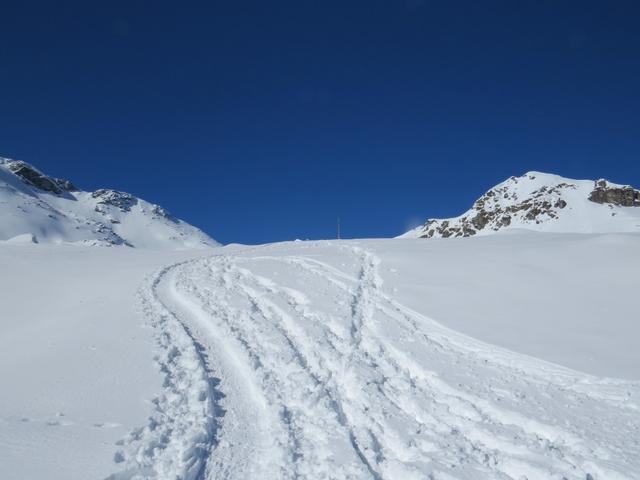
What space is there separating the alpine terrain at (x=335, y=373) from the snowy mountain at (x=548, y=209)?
278ft

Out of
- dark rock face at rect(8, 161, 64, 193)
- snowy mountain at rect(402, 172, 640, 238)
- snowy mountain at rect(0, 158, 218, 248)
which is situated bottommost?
snowy mountain at rect(402, 172, 640, 238)

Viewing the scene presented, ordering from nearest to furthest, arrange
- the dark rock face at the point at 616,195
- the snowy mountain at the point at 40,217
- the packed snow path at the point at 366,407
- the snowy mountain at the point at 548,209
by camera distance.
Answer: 1. the packed snow path at the point at 366,407
2. the snowy mountain at the point at 548,209
3. the dark rock face at the point at 616,195
4. the snowy mountain at the point at 40,217

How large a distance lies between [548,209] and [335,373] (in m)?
118

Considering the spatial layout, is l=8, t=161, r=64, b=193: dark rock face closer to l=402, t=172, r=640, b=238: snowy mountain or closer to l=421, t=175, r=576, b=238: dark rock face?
l=402, t=172, r=640, b=238: snowy mountain

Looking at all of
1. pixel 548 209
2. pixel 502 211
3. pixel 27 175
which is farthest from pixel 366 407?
pixel 27 175

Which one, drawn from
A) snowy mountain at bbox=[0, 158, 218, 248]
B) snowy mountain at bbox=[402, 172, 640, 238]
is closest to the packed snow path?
snowy mountain at bbox=[402, 172, 640, 238]

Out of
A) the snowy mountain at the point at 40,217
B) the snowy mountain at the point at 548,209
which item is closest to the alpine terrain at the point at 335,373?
the snowy mountain at the point at 548,209

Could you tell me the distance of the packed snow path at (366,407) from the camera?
461 cm

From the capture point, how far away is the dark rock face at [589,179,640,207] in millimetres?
106500

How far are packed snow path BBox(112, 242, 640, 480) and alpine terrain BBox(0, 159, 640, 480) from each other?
3 centimetres

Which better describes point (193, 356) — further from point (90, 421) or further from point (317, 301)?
point (317, 301)

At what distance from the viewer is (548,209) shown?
109312 millimetres

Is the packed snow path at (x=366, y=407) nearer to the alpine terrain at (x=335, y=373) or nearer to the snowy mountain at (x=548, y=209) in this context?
the alpine terrain at (x=335, y=373)

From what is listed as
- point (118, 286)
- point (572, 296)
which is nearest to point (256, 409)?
point (572, 296)
